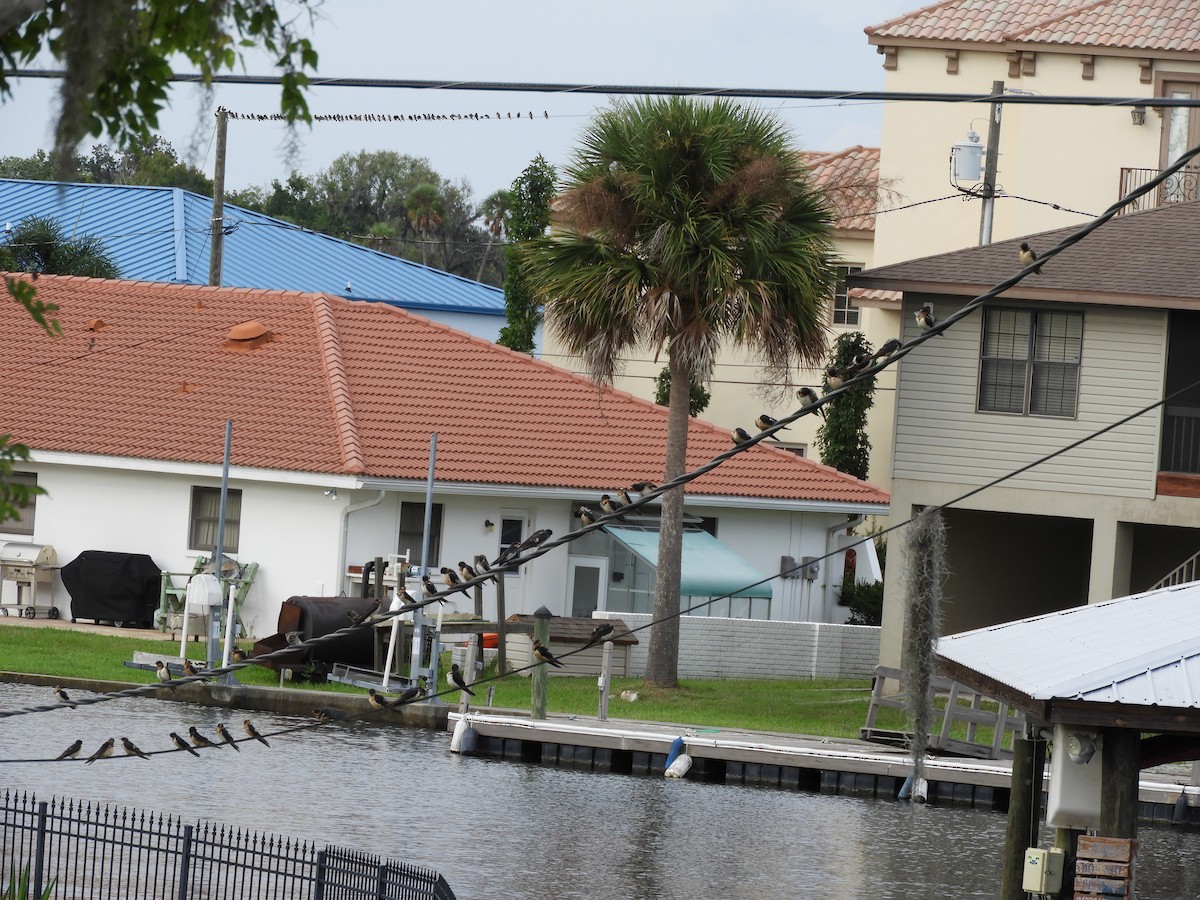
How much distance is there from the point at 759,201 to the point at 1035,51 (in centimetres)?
1973

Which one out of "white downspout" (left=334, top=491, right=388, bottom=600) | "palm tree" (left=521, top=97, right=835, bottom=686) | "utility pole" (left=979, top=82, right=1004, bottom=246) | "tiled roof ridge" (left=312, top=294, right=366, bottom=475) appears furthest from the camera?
"utility pole" (left=979, top=82, right=1004, bottom=246)

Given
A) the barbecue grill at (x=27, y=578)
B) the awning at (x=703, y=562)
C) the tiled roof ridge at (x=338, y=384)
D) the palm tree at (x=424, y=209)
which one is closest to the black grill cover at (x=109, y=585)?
the barbecue grill at (x=27, y=578)

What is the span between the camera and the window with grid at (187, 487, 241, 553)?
31203 mm

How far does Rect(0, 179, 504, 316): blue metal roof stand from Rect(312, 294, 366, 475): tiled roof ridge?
10.9m

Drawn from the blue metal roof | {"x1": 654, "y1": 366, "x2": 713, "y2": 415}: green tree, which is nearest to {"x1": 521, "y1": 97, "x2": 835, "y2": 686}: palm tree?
{"x1": 654, "y1": 366, "x2": 713, "y2": 415}: green tree

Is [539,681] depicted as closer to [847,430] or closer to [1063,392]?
[1063,392]

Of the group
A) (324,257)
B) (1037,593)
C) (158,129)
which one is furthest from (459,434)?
(158,129)

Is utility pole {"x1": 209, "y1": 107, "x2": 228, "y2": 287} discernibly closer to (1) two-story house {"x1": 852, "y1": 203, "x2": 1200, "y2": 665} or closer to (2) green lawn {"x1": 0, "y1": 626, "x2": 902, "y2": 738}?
(2) green lawn {"x1": 0, "y1": 626, "x2": 902, "y2": 738}

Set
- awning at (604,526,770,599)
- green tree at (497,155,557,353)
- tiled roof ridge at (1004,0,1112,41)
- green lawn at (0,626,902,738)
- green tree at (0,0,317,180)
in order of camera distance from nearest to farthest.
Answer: green tree at (0,0,317,180) < green lawn at (0,626,902,738) < awning at (604,526,770,599) < green tree at (497,155,557,353) < tiled roof ridge at (1004,0,1112,41)

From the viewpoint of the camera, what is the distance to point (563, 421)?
33.4m

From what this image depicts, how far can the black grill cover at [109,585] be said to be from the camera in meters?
30.4

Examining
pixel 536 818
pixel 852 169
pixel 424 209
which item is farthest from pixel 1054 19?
pixel 424 209

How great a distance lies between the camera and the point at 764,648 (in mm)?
30422

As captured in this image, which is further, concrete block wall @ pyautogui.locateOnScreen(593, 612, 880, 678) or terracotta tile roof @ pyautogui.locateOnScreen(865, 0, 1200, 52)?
terracotta tile roof @ pyautogui.locateOnScreen(865, 0, 1200, 52)
